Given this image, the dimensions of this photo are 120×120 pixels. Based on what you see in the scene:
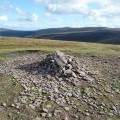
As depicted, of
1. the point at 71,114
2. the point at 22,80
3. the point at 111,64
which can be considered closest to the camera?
the point at 71,114

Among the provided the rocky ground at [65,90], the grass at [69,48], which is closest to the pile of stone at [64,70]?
the rocky ground at [65,90]

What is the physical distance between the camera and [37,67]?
90.6ft

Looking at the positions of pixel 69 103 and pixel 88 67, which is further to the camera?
pixel 88 67

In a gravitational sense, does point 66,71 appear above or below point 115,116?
above

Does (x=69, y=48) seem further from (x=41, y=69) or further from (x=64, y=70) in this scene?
(x=64, y=70)

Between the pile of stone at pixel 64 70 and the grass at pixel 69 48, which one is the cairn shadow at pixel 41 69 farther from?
the grass at pixel 69 48

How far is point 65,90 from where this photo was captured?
23719mm

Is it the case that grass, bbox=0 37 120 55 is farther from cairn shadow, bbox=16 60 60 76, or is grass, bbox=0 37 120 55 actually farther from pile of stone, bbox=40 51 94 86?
cairn shadow, bbox=16 60 60 76

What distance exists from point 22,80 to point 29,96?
9.18 feet

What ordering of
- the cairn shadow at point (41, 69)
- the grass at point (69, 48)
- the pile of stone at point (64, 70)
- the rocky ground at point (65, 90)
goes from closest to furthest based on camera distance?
the rocky ground at point (65, 90), the pile of stone at point (64, 70), the cairn shadow at point (41, 69), the grass at point (69, 48)

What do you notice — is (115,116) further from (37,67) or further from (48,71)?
(37,67)

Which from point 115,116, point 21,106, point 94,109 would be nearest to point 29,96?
point 21,106

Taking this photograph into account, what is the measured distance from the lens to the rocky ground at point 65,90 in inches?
834

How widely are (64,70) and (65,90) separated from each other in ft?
7.79
